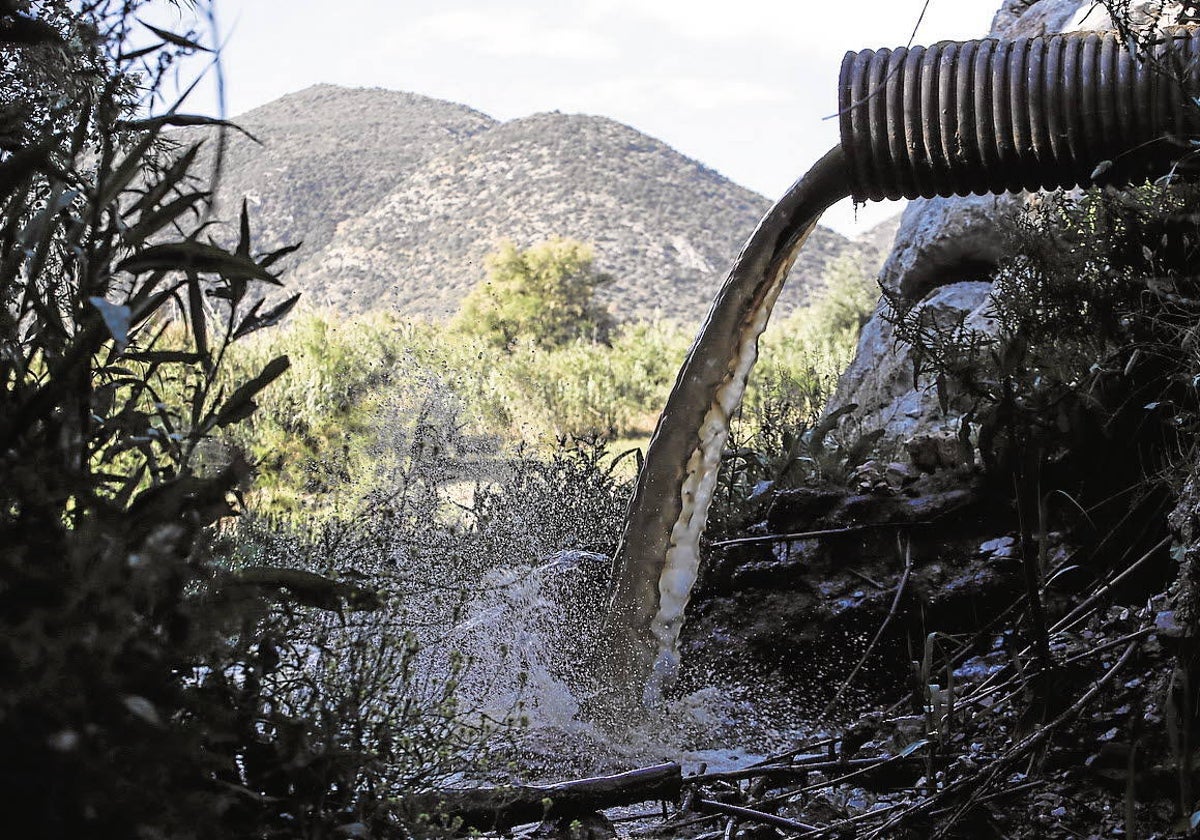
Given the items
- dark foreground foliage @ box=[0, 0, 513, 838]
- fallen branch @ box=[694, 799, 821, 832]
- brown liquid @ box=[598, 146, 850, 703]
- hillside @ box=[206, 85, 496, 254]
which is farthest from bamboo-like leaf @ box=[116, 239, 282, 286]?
hillside @ box=[206, 85, 496, 254]

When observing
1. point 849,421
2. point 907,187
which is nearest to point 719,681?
point 907,187

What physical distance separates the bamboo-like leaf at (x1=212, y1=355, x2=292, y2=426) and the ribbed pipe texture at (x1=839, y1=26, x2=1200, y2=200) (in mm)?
1965

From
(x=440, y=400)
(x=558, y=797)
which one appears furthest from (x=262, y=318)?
(x=440, y=400)

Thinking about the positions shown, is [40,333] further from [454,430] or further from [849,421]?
[454,430]

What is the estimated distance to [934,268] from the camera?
5973mm

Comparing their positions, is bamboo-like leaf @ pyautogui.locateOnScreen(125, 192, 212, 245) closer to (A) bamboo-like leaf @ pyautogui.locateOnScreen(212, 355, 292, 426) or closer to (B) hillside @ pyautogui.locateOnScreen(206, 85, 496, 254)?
(A) bamboo-like leaf @ pyautogui.locateOnScreen(212, 355, 292, 426)

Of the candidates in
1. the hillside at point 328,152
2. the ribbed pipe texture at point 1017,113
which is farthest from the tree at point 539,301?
the ribbed pipe texture at point 1017,113

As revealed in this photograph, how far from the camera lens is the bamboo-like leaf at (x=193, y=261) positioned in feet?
3.49

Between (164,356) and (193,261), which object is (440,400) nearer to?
(164,356)

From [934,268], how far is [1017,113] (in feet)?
10.5

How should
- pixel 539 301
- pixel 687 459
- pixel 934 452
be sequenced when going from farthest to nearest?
pixel 539 301 < pixel 934 452 < pixel 687 459

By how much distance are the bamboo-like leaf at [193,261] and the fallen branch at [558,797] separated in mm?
945

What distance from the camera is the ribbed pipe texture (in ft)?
9.00

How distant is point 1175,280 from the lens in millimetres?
2770
